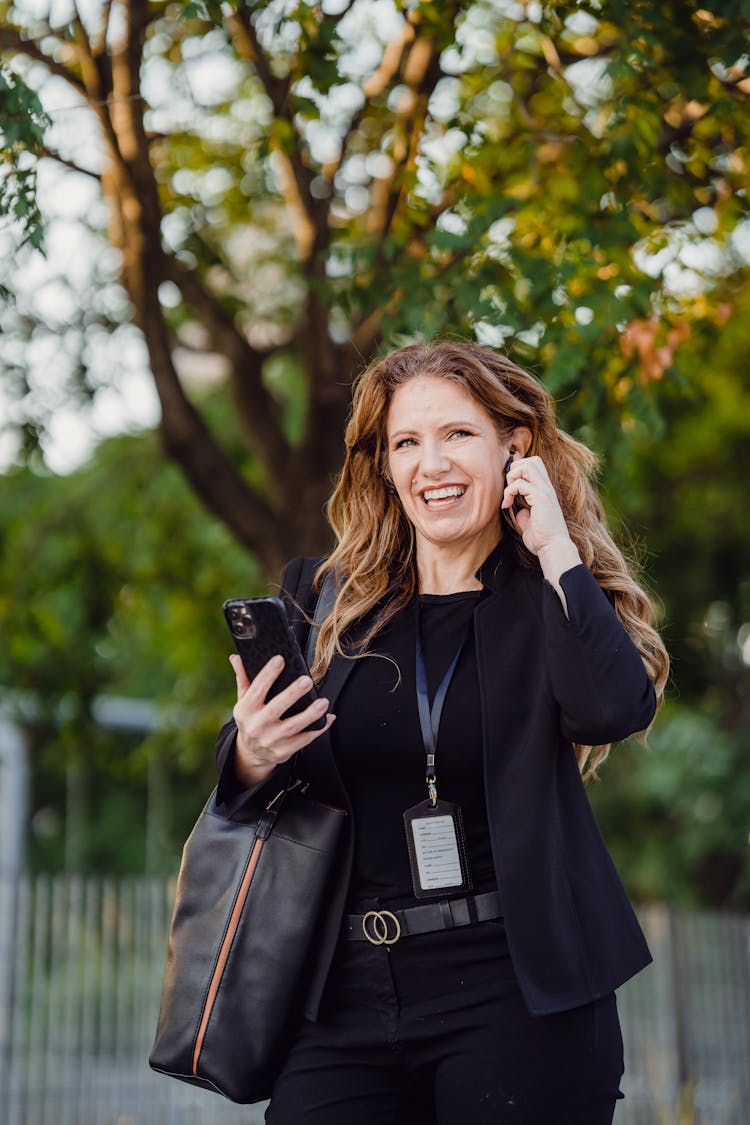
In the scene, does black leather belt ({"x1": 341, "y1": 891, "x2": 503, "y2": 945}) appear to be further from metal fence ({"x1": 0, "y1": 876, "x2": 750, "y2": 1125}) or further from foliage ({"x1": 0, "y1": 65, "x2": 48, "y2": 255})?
metal fence ({"x1": 0, "y1": 876, "x2": 750, "y2": 1125})

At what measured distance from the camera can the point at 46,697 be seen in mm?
8586

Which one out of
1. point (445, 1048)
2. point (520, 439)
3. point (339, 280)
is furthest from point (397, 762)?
point (339, 280)

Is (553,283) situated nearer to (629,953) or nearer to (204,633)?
(629,953)

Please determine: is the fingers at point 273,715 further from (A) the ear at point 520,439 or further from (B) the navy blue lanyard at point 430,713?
(A) the ear at point 520,439

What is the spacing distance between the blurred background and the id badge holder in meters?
1.40

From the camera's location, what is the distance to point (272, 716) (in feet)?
8.11

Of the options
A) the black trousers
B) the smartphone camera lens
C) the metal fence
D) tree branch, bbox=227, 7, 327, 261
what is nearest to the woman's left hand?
the smartphone camera lens

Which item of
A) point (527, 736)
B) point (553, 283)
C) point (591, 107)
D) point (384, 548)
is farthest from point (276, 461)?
point (527, 736)

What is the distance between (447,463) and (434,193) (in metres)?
3.45

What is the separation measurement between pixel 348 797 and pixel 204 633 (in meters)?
7.67

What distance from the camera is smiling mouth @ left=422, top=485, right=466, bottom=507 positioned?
9.08 ft

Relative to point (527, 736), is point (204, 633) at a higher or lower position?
higher

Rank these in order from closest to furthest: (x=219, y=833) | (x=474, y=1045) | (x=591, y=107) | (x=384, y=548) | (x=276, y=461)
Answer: (x=474, y=1045) < (x=219, y=833) < (x=384, y=548) < (x=591, y=107) < (x=276, y=461)

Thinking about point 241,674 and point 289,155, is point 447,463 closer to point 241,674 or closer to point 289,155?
point 241,674
